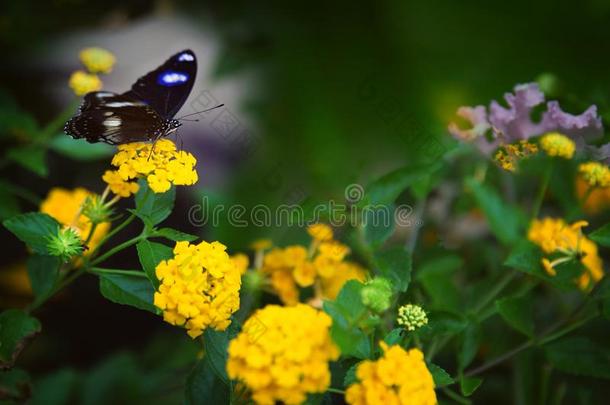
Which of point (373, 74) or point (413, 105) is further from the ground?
point (373, 74)

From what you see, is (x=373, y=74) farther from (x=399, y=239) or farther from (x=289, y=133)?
(x=399, y=239)

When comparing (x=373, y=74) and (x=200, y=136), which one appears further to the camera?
(x=200, y=136)

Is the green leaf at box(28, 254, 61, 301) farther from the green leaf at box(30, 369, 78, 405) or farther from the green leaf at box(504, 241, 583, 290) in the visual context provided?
the green leaf at box(504, 241, 583, 290)

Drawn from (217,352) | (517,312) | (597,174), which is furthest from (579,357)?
(217,352)

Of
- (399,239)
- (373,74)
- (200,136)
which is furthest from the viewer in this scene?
(200,136)

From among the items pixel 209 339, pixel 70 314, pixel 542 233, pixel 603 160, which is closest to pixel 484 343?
pixel 542 233

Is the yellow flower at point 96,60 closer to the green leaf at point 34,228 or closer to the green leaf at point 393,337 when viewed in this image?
the green leaf at point 34,228

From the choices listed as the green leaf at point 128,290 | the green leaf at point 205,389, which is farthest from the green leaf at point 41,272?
the green leaf at point 205,389

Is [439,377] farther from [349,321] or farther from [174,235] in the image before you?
[174,235]
